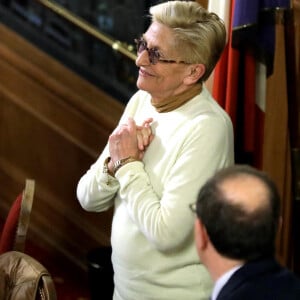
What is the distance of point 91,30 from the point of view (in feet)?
10.7

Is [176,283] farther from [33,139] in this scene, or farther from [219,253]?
[33,139]

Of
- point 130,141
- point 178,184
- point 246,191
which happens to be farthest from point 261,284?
point 130,141

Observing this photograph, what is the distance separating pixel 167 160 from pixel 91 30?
157 cm

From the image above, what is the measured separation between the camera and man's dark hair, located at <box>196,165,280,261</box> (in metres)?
1.34

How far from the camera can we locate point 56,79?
3.31 m

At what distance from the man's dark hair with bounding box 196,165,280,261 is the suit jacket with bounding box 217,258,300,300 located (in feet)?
0.08

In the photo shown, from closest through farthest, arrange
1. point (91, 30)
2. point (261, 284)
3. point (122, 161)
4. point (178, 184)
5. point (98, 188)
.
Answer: point (261, 284)
point (178, 184)
point (122, 161)
point (98, 188)
point (91, 30)

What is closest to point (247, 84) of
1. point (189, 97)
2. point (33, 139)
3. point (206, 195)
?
point (189, 97)

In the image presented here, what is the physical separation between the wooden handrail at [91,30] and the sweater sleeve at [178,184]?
1.47 meters

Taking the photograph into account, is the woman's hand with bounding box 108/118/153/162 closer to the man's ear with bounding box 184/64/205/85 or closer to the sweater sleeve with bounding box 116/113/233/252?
the sweater sleeve with bounding box 116/113/233/252

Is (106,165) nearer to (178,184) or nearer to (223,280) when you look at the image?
(178,184)

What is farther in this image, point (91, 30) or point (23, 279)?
point (91, 30)

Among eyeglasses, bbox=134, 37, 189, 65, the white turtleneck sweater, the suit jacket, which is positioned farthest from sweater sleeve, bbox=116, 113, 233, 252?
the suit jacket

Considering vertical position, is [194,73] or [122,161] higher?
[194,73]
